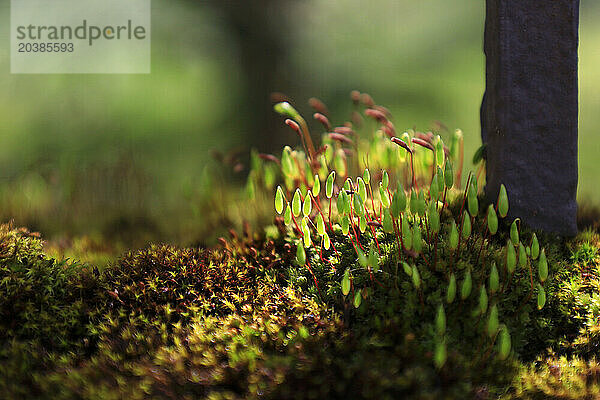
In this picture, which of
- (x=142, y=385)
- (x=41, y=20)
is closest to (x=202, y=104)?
(x=41, y=20)

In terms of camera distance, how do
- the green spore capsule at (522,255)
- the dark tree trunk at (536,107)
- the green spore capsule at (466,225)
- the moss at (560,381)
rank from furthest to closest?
the dark tree trunk at (536,107) < the green spore capsule at (466,225) < the green spore capsule at (522,255) < the moss at (560,381)

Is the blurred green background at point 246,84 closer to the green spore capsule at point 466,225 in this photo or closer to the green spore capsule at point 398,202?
the green spore capsule at point 398,202

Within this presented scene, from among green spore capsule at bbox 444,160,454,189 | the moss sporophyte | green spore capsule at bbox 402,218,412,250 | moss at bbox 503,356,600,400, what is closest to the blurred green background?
the moss sporophyte

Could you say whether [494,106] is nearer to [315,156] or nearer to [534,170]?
[534,170]

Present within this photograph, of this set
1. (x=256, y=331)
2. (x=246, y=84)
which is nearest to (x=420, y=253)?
(x=256, y=331)

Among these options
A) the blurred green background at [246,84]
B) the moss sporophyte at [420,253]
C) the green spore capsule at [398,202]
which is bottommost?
the moss sporophyte at [420,253]

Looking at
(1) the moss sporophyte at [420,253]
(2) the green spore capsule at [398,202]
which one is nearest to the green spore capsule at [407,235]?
(1) the moss sporophyte at [420,253]

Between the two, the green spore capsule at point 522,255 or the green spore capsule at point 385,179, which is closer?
the green spore capsule at point 522,255
